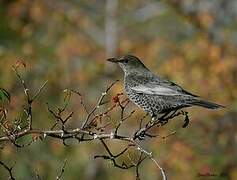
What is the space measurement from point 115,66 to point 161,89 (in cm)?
1006

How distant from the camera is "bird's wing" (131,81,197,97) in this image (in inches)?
303

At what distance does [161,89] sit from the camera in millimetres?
7777

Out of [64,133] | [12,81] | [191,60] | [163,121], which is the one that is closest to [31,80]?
[12,81]

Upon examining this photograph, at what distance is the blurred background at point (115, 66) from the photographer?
13461 mm

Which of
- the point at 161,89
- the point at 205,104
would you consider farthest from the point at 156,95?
the point at 205,104

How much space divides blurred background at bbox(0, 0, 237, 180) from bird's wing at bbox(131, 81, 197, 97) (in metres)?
3.35

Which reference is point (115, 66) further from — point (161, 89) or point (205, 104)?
point (205, 104)

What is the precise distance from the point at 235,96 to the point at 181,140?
1165mm

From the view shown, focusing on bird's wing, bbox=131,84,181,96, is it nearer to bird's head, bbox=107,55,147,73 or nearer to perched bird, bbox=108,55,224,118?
perched bird, bbox=108,55,224,118

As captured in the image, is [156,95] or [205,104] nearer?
[205,104]

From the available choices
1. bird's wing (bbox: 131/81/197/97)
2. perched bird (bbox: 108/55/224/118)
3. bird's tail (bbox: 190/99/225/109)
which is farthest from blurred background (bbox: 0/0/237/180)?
bird's tail (bbox: 190/99/225/109)

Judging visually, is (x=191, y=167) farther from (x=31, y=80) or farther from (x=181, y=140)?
(x=31, y=80)

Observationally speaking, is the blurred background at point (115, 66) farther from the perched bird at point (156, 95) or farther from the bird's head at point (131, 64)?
the perched bird at point (156, 95)

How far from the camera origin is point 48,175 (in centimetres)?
1469
